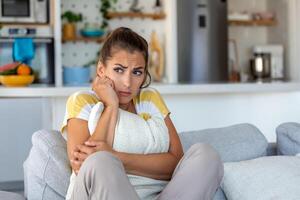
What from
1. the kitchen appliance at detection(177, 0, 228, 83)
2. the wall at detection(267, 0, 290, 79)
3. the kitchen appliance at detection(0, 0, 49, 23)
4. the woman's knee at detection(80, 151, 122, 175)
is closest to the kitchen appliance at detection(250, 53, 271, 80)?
the wall at detection(267, 0, 290, 79)

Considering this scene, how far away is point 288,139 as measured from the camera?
2.03 m

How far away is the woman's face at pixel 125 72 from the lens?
1703mm

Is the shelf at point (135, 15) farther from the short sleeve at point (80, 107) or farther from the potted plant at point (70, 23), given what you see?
the short sleeve at point (80, 107)

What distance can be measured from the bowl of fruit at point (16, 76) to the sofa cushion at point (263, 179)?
1.73 metres

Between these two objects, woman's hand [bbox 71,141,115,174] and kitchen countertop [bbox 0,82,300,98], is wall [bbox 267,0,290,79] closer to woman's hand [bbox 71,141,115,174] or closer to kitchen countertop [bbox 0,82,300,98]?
kitchen countertop [bbox 0,82,300,98]

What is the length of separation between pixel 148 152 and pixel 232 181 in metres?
0.30

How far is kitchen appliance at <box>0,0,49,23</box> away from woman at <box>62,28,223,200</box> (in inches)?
120

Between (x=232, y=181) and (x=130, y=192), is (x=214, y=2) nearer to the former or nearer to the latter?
(x=232, y=181)

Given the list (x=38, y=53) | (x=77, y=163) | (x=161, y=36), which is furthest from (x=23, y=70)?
(x=161, y=36)

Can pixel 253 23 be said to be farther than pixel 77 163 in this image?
Yes

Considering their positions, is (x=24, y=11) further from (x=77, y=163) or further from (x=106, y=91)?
(x=77, y=163)

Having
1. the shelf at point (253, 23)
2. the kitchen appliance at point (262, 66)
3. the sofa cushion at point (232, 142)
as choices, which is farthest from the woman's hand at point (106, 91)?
the shelf at point (253, 23)

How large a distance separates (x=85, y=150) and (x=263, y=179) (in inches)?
23.1

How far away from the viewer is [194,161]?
151 cm
